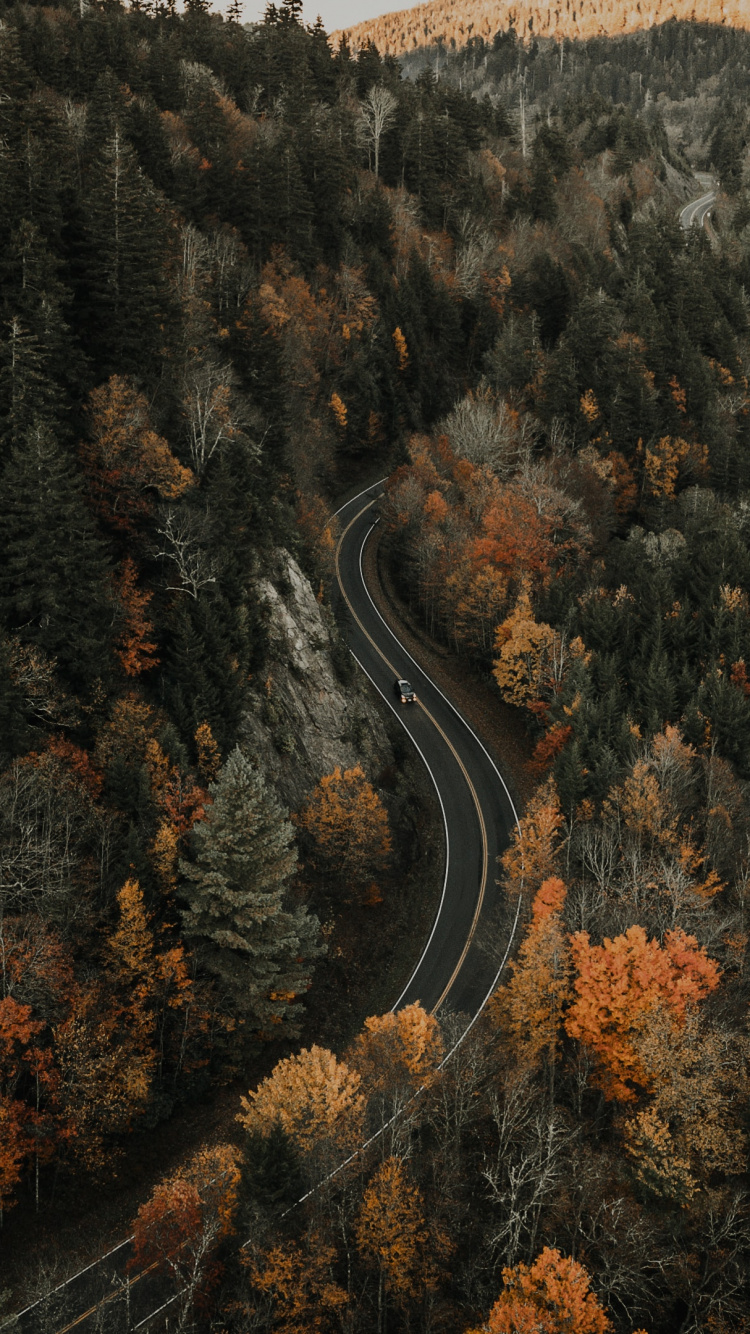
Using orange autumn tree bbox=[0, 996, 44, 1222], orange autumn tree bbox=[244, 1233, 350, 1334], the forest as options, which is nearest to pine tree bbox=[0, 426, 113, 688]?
the forest

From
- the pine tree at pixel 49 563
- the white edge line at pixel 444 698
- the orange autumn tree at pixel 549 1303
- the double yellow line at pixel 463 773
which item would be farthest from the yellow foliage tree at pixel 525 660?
the orange autumn tree at pixel 549 1303

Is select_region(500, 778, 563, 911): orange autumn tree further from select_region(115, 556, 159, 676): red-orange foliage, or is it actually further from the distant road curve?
the distant road curve

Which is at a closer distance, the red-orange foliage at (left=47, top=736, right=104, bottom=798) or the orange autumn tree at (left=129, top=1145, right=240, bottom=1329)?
the orange autumn tree at (left=129, top=1145, right=240, bottom=1329)

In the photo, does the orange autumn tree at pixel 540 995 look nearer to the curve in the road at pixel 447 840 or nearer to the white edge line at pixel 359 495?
the curve in the road at pixel 447 840

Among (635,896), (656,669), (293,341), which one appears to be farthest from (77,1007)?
(293,341)

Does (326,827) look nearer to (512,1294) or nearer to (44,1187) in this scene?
(44,1187)
